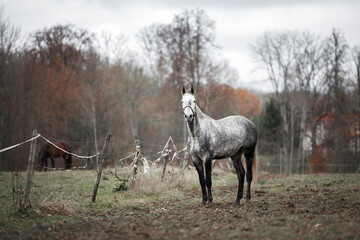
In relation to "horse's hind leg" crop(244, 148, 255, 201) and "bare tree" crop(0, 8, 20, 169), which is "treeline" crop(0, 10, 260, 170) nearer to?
"bare tree" crop(0, 8, 20, 169)

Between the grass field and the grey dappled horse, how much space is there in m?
0.90

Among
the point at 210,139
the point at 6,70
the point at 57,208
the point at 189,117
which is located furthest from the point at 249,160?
the point at 6,70

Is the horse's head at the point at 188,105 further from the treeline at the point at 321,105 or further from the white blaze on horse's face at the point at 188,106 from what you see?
the treeline at the point at 321,105

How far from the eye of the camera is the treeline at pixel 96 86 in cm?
2348

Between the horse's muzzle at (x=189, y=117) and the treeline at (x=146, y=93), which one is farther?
the treeline at (x=146, y=93)

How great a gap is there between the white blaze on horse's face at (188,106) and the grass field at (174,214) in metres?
2.04

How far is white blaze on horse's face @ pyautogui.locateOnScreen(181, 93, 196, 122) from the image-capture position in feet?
25.4

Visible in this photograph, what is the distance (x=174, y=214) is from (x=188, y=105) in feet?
7.73

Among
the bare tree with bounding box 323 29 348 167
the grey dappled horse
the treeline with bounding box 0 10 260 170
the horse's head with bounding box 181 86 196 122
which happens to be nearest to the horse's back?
the grey dappled horse

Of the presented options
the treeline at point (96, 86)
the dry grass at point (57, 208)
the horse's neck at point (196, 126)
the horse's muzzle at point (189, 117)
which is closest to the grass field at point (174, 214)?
the dry grass at point (57, 208)

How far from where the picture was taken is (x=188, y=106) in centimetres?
786

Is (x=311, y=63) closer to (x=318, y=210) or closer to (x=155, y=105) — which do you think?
(x=155, y=105)

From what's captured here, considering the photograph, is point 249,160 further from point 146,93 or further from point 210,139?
point 146,93

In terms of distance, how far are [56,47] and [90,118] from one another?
7.34m
